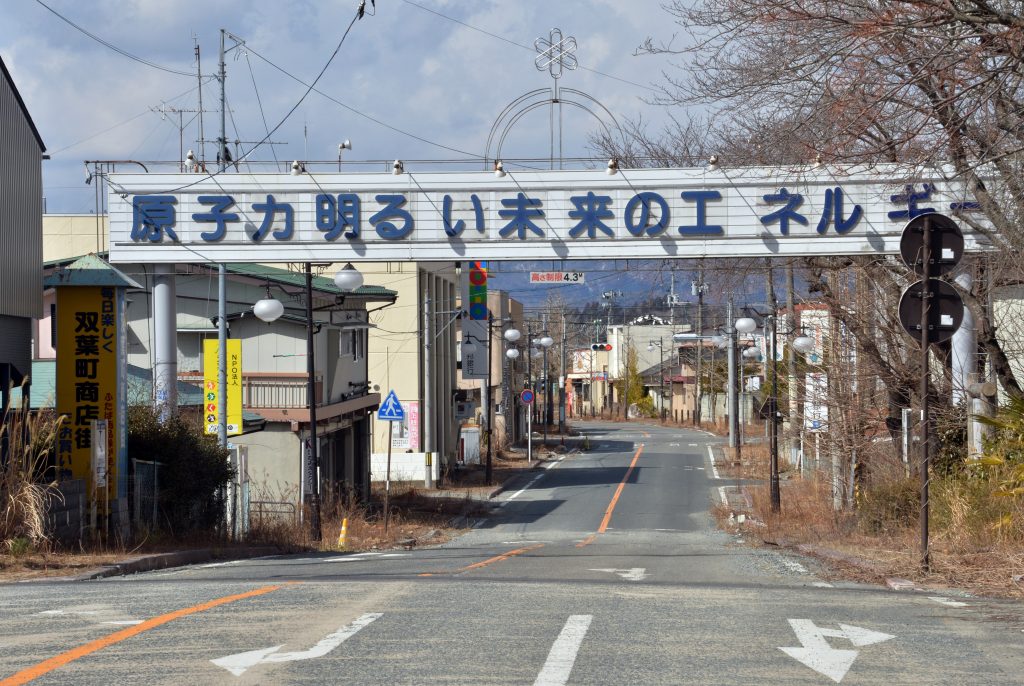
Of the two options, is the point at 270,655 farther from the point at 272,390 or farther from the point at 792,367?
the point at 272,390

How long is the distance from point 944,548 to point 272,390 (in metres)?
21.2

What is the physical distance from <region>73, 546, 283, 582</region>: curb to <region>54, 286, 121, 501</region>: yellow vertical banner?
1758 mm

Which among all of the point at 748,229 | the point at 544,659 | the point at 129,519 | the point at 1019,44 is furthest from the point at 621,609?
the point at 748,229

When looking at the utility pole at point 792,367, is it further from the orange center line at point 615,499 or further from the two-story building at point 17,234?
the two-story building at point 17,234

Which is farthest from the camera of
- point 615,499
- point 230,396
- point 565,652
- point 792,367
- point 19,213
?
point 615,499

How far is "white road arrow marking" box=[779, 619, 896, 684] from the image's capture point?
6.27m

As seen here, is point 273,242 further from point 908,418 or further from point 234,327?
point 908,418

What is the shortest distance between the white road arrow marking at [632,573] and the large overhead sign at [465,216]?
872cm

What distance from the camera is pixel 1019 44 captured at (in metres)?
10.2

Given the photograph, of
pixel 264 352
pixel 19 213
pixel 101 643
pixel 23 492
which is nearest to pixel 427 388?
pixel 264 352

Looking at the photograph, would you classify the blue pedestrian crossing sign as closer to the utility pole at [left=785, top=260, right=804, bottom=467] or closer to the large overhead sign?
the large overhead sign

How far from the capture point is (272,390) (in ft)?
99.3

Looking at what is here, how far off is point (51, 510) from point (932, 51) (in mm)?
11670

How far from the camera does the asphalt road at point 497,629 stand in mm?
6016
